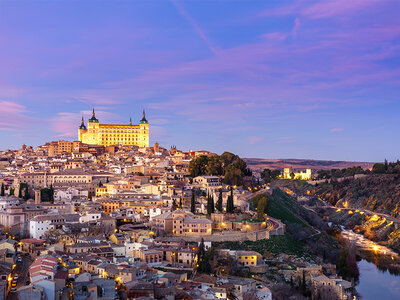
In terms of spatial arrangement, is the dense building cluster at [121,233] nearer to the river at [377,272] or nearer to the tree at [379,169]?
the river at [377,272]

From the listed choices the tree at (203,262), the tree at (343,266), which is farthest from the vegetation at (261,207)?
the tree at (203,262)

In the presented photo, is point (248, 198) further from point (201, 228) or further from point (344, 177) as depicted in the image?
point (344, 177)

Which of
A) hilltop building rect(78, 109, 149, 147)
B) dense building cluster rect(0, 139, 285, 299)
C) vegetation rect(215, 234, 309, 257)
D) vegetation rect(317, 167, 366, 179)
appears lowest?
vegetation rect(215, 234, 309, 257)

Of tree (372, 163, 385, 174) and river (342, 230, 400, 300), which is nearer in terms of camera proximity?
river (342, 230, 400, 300)

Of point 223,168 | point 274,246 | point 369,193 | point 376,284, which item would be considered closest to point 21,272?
point 274,246

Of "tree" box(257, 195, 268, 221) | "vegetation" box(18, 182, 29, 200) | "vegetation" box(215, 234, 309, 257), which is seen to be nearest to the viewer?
"vegetation" box(215, 234, 309, 257)

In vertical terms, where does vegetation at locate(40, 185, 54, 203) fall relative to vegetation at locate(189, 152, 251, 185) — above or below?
below

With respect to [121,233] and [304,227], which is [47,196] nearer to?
[121,233]

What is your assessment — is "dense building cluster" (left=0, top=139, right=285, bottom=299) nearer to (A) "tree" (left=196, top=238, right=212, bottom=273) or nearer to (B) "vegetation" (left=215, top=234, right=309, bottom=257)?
(A) "tree" (left=196, top=238, right=212, bottom=273)

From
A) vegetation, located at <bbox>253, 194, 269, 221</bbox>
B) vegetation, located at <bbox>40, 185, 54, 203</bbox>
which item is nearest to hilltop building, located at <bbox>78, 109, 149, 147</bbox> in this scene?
vegetation, located at <bbox>40, 185, 54, 203</bbox>
